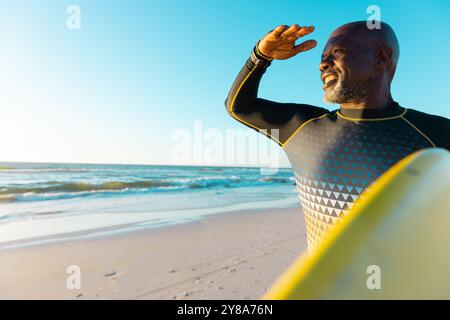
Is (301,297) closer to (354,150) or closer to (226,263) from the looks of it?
(354,150)

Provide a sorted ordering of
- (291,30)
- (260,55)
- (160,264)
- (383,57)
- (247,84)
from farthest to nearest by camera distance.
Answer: (160,264) < (247,84) < (260,55) < (383,57) < (291,30)

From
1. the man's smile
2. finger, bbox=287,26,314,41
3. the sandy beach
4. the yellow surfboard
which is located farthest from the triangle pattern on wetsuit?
the sandy beach

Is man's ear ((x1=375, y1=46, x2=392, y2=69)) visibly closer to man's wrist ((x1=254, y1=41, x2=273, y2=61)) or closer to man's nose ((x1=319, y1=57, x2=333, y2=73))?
man's nose ((x1=319, y1=57, x2=333, y2=73))

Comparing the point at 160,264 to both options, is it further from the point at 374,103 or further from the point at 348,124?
the point at 374,103

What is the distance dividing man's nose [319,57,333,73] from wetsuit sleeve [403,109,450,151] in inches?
20.1

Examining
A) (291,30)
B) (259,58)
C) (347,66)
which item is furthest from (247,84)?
(347,66)

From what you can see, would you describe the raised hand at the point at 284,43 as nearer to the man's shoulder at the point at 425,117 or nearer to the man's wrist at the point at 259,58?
the man's wrist at the point at 259,58

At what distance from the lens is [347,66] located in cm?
156

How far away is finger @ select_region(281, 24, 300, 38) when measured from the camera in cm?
149

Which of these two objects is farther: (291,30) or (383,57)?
(383,57)

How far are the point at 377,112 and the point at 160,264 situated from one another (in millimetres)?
4198

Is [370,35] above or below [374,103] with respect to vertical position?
above

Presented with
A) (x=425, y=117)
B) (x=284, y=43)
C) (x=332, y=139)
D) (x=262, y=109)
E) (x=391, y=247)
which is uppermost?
(x=284, y=43)
